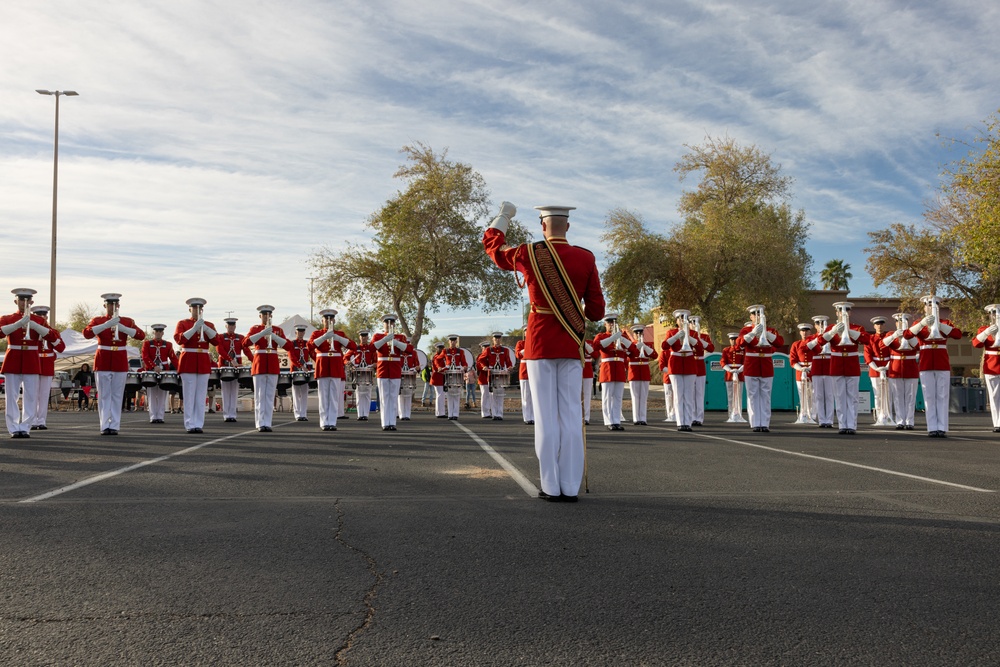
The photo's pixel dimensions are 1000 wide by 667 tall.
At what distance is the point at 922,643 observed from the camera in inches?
133

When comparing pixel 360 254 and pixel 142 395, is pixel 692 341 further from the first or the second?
pixel 142 395

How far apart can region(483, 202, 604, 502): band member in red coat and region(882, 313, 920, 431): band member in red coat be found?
1282 cm

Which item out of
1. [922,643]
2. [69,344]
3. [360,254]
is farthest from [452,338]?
[922,643]

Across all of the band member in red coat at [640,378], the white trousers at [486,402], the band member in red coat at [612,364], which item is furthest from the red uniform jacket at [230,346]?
the band member in red coat at [640,378]

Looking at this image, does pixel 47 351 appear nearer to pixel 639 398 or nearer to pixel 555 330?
pixel 639 398

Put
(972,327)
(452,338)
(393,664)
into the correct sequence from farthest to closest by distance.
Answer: (972,327)
(452,338)
(393,664)

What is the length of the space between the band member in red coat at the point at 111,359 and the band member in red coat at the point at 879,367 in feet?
51.9

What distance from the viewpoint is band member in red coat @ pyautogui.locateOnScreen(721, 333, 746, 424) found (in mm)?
22109

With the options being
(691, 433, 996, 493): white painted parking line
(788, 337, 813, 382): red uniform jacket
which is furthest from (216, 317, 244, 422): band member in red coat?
(788, 337, 813, 382): red uniform jacket

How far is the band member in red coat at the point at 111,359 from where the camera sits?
15.4 meters

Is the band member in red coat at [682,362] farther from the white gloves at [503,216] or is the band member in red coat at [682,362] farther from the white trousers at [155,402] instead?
the white trousers at [155,402]

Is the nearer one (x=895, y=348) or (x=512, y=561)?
(x=512, y=561)

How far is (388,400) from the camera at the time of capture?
18188 millimetres

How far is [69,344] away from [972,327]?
39179 millimetres
